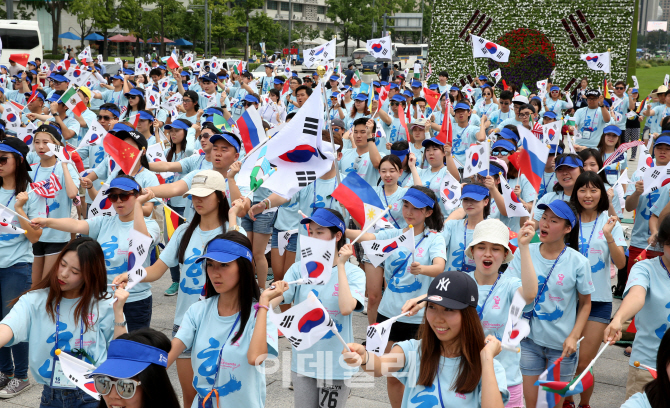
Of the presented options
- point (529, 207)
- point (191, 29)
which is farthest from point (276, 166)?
point (191, 29)

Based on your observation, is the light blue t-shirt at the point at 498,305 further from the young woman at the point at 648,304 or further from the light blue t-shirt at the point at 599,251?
the light blue t-shirt at the point at 599,251

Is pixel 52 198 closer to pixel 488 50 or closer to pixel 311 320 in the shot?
pixel 311 320

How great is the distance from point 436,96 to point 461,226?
945cm

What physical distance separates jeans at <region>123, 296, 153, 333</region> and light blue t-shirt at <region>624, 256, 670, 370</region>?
11.4 feet

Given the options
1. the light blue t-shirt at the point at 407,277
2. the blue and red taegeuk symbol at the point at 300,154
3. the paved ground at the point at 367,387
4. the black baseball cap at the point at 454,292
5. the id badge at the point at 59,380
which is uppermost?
the blue and red taegeuk symbol at the point at 300,154

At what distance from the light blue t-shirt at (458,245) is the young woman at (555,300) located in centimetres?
73

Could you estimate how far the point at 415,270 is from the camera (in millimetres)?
4902

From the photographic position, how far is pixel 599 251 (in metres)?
5.51

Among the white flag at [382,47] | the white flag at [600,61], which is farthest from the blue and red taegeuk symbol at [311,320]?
the white flag at [600,61]

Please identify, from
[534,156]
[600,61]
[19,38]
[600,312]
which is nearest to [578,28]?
[600,61]

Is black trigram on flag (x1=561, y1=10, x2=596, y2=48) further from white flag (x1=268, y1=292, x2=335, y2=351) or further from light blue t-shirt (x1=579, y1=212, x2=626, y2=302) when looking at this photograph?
white flag (x1=268, y1=292, x2=335, y2=351)

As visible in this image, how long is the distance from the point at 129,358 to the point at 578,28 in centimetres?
2441

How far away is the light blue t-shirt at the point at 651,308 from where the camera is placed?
4.23 metres

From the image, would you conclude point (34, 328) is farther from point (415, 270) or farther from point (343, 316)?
point (415, 270)
